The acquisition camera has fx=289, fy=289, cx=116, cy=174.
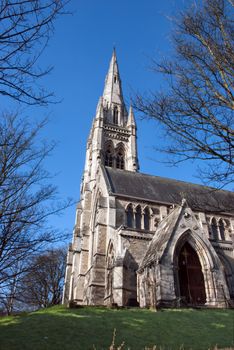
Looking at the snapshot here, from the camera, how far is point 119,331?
9.55 metres

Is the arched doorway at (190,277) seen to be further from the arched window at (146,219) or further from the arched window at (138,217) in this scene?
the arched window at (138,217)

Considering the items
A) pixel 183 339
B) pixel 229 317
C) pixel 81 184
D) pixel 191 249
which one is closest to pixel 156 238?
pixel 191 249

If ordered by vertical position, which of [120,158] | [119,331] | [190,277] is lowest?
[119,331]

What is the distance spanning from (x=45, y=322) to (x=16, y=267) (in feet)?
7.58

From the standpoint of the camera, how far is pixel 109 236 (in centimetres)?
2275

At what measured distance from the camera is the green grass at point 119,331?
8.03 metres

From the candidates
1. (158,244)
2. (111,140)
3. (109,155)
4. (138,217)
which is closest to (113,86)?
(111,140)

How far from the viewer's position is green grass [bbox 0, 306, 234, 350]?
8.03 metres

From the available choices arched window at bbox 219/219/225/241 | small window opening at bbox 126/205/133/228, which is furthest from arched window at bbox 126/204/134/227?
arched window at bbox 219/219/225/241

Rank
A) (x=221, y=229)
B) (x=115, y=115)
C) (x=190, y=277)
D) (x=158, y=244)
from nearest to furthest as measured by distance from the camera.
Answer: (x=190, y=277) → (x=158, y=244) → (x=221, y=229) → (x=115, y=115)

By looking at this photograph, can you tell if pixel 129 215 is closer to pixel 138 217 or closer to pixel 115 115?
pixel 138 217

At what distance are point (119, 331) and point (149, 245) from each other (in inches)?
471

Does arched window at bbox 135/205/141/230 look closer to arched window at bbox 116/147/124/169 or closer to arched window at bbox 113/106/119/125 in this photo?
arched window at bbox 116/147/124/169

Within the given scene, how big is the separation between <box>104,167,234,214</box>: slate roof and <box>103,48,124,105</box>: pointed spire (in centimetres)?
2246
